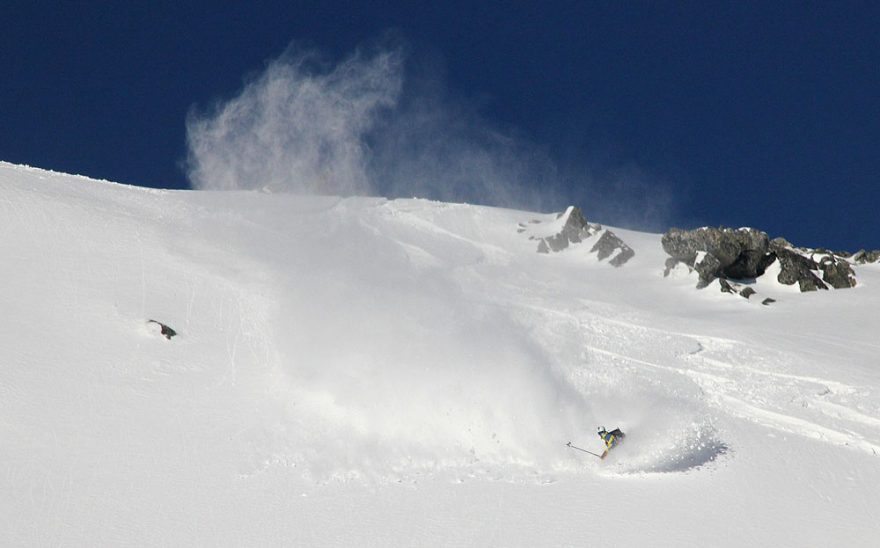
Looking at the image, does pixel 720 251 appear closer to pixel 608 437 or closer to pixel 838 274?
pixel 838 274

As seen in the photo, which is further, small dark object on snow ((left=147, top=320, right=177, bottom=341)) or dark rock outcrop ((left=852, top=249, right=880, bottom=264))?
dark rock outcrop ((left=852, top=249, right=880, bottom=264))

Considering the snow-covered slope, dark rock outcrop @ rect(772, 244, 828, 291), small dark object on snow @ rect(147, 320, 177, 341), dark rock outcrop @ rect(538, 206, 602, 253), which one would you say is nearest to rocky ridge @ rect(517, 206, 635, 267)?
dark rock outcrop @ rect(538, 206, 602, 253)

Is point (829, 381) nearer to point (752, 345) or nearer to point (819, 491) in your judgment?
point (752, 345)

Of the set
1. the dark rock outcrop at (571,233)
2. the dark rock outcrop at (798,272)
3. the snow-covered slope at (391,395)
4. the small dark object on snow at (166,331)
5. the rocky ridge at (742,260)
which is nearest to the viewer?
the snow-covered slope at (391,395)

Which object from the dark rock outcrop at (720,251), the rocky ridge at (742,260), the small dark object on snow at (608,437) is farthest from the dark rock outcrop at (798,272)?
the small dark object on snow at (608,437)

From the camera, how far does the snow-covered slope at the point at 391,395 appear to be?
680 inches

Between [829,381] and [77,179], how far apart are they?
3171 centimetres

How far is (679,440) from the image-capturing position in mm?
21531

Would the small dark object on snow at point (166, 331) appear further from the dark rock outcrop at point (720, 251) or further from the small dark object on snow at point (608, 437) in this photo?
the dark rock outcrop at point (720, 251)

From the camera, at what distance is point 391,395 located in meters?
22.8

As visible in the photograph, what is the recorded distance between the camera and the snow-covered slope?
17281mm

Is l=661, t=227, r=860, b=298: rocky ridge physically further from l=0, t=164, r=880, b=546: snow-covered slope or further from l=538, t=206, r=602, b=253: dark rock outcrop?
l=538, t=206, r=602, b=253: dark rock outcrop

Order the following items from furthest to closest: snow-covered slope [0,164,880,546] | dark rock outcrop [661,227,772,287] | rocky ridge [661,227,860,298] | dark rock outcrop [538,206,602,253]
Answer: dark rock outcrop [538,206,602,253] < dark rock outcrop [661,227,772,287] < rocky ridge [661,227,860,298] < snow-covered slope [0,164,880,546]

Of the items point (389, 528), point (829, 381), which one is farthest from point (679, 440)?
point (389, 528)
